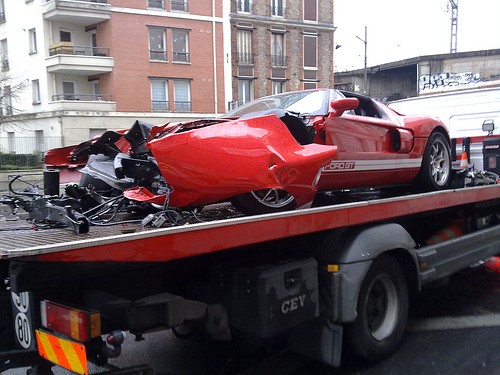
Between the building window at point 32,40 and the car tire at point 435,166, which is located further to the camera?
the building window at point 32,40

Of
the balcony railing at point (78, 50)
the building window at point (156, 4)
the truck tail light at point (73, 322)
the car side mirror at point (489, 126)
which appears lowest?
the truck tail light at point (73, 322)

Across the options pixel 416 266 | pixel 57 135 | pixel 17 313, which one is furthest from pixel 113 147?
pixel 57 135

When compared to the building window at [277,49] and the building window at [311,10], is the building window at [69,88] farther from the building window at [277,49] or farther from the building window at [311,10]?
the building window at [311,10]

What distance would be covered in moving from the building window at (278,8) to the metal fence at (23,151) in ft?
58.1

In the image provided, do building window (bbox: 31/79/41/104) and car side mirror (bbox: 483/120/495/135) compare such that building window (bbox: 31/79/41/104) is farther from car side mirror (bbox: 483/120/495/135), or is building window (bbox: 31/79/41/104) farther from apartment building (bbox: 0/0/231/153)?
car side mirror (bbox: 483/120/495/135)

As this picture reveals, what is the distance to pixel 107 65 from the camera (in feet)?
99.3

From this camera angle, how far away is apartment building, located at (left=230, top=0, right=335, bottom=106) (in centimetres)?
3466

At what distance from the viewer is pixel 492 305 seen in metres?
5.45

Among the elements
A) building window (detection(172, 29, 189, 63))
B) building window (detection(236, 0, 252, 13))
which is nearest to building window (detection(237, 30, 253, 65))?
building window (detection(236, 0, 252, 13))

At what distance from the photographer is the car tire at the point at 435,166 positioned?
5707mm

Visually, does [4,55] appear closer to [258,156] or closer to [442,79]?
[442,79]

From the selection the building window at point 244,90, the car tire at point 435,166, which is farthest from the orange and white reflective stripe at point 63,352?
the building window at point 244,90

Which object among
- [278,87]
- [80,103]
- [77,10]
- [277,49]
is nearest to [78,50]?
[77,10]

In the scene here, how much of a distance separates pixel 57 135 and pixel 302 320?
95.8ft
